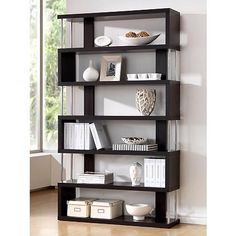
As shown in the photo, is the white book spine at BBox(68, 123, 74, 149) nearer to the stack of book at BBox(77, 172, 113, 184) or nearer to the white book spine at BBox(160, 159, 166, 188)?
the stack of book at BBox(77, 172, 113, 184)

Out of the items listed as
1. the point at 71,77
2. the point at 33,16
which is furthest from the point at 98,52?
the point at 33,16

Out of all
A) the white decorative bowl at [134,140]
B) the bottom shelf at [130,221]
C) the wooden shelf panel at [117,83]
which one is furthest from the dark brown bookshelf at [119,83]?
the bottom shelf at [130,221]

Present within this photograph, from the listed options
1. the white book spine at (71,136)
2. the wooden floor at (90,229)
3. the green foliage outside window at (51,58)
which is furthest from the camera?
the green foliage outside window at (51,58)

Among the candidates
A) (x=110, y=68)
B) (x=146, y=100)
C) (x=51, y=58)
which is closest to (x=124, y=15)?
(x=110, y=68)

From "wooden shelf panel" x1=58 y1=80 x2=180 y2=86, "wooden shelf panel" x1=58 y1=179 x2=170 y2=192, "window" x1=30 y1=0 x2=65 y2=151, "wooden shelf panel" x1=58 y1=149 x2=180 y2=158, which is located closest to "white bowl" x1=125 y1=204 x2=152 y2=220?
"wooden shelf panel" x1=58 y1=179 x2=170 y2=192

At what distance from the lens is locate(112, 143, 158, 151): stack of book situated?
5.39 meters

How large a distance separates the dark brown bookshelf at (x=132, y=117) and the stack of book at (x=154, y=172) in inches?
2.4

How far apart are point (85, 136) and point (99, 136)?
5.6 inches

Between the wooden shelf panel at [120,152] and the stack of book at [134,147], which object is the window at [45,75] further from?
the stack of book at [134,147]

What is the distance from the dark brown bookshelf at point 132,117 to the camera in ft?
17.4

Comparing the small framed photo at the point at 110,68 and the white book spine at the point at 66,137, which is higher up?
the small framed photo at the point at 110,68

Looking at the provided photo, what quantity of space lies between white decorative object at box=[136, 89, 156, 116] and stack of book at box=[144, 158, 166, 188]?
0.44m
